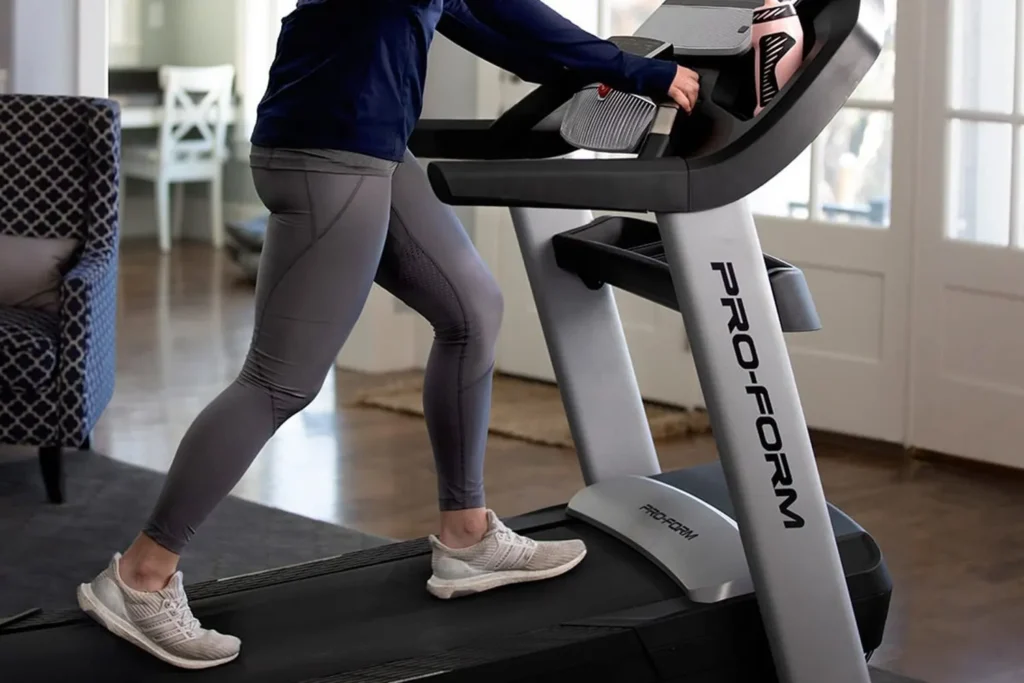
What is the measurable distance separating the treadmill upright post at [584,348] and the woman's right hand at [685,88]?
21.1 inches

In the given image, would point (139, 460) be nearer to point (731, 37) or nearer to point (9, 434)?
point (9, 434)

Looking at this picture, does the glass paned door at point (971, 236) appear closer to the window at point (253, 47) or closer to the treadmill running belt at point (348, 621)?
the treadmill running belt at point (348, 621)

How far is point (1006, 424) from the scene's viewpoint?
4.16 m

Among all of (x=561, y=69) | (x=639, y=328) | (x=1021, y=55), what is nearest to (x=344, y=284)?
(x=561, y=69)

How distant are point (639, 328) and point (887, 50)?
1.15m

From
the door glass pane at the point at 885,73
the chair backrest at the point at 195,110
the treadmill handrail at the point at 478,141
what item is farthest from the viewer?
the chair backrest at the point at 195,110

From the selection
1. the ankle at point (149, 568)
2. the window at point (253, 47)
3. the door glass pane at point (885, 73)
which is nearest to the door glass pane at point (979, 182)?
the door glass pane at point (885, 73)

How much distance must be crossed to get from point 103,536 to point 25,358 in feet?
1.56

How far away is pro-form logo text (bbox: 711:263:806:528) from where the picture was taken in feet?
7.43

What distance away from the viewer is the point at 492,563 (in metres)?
2.54

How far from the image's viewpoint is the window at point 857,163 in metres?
4.38

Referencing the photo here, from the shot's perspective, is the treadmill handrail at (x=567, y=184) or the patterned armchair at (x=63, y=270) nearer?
the treadmill handrail at (x=567, y=184)

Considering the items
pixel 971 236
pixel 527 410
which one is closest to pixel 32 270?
pixel 527 410

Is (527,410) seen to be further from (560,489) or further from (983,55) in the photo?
(983,55)
